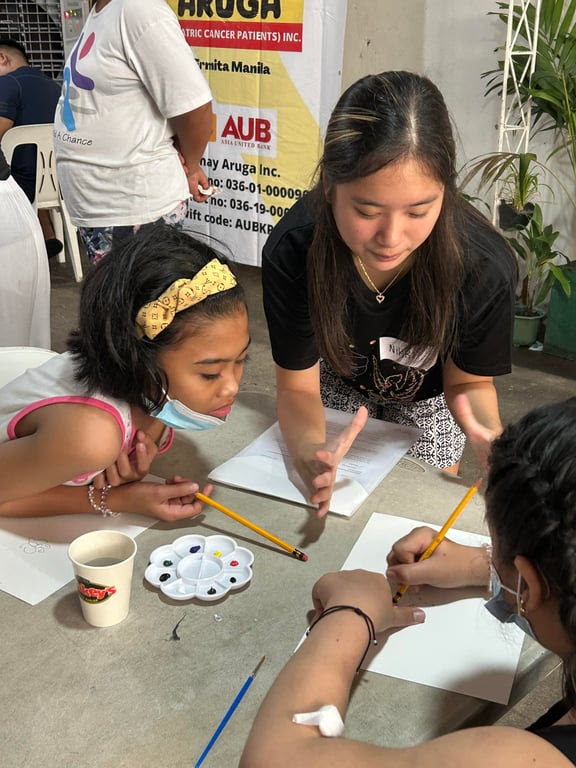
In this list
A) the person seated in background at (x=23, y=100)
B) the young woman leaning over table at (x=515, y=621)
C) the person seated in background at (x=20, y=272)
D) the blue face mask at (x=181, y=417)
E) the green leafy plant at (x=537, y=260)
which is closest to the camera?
the young woman leaning over table at (x=515, y=621)

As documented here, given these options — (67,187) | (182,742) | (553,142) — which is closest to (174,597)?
(182,742)

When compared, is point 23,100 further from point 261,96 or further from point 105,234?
point 105,234

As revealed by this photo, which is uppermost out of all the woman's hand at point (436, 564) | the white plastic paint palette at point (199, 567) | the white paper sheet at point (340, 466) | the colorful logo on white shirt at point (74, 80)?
the colorful logo on white shirt at point (74, 80)

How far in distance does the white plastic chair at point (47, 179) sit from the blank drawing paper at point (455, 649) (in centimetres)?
311

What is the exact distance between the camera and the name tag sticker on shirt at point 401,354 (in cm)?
144

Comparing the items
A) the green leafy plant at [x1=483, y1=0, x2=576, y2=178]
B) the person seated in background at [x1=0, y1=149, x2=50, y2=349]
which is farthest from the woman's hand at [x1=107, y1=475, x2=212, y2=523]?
the green leafy plant at [x1=483, y1=0, x2=576, y2=178]

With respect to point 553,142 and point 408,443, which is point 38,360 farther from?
point 553,142

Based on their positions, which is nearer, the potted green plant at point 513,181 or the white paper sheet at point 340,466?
the white paper sheet at point 340,466

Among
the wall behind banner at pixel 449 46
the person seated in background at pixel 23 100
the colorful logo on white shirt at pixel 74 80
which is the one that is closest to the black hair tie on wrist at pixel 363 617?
the colorful logo on white shirt at pixel 74 80

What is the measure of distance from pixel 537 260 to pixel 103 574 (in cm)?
298

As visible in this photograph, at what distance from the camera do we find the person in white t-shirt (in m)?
2.10

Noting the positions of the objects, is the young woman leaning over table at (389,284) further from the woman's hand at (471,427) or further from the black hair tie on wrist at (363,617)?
the black hair tie on wrist at (363,617)

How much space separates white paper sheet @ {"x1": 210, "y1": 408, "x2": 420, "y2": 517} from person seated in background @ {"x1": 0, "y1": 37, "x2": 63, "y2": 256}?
3061 millimetres

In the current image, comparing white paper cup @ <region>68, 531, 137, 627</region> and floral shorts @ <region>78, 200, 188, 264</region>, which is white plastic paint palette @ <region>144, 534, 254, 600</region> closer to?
white paper cup @ <region>68, 531, 137, 627</region>
